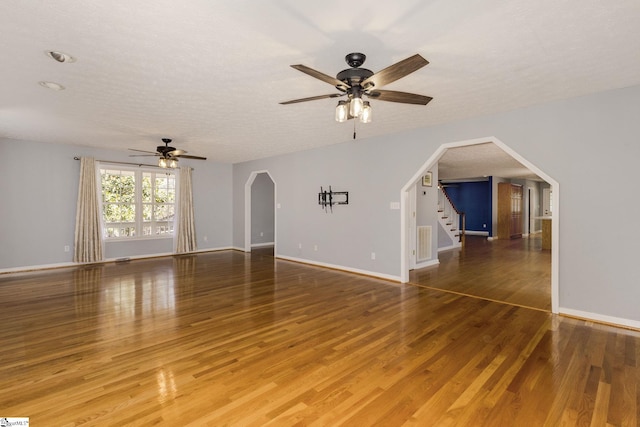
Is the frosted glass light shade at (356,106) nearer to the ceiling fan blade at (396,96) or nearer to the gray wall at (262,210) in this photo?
the ceiling fan blade at (396,96)

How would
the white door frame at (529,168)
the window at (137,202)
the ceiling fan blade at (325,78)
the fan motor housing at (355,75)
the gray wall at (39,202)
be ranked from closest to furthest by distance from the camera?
1. the ceiling fan blade at (325,78)
2. the fan motor housing at (355,75)
3. the white door frame at (529,168)
4. the gray wall at (39,202)
5. the window at (137,202)

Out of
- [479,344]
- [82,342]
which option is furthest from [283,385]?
[82,342]

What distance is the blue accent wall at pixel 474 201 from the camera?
12906mm

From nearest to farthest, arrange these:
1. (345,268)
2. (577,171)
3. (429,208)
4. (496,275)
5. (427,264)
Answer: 1. (577,171)
2. (496,275)
3. (345,268)
4. (427,264)
5. (429,208)

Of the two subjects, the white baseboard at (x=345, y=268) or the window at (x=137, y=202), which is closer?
the white baseboard at (x=345, y=268)

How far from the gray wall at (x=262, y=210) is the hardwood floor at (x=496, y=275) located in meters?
5.32

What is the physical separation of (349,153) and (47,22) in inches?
190

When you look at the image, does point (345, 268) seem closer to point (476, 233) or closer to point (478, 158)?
point (478, 158)

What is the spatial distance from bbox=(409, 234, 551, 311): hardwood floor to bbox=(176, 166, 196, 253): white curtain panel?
19.4 ft

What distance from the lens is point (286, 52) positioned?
8.73 ft

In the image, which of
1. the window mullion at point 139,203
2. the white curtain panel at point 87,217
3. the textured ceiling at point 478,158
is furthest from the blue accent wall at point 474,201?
the white curtain panel at point 87,217

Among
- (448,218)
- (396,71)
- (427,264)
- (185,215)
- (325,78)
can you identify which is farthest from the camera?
(448,218)

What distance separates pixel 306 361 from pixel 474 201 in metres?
12.7

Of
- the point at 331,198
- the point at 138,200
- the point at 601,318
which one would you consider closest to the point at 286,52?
the point at 331,198
